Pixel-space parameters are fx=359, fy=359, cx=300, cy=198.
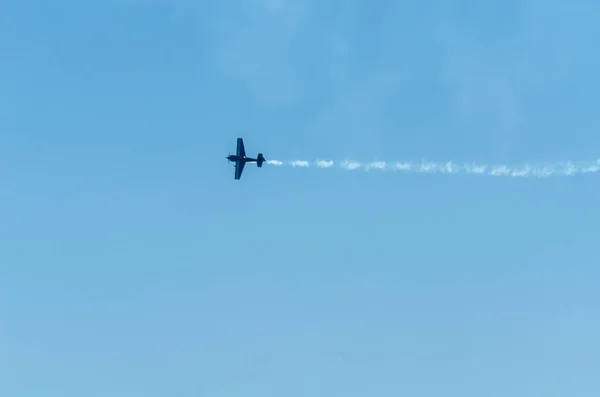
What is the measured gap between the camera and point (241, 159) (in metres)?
65.9

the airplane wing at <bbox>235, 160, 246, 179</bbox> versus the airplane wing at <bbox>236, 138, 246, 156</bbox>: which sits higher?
the airplane wing at <bbox>236, 138, 246, 156</bbox>

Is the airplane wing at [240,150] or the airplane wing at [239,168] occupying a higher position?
the airplane wing at [240,150]

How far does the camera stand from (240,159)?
65.9m

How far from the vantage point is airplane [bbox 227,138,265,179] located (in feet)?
214

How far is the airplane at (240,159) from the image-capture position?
214 feet
